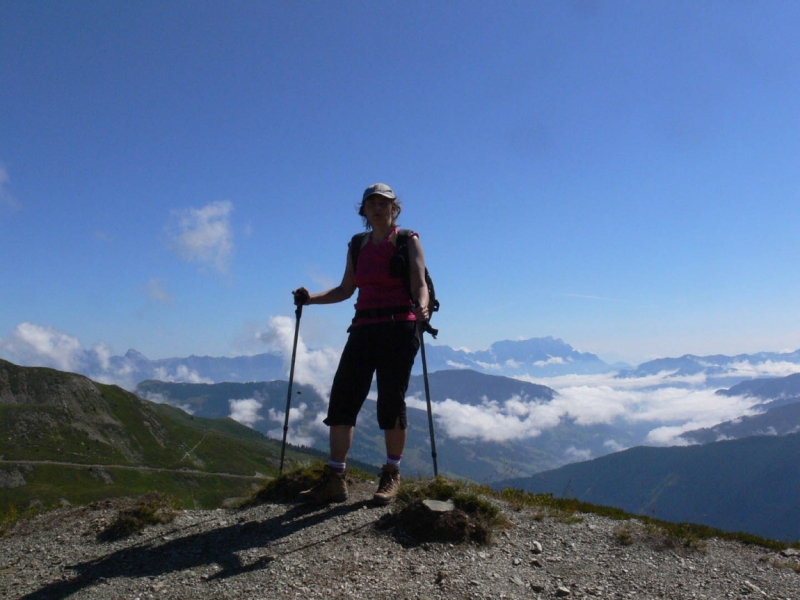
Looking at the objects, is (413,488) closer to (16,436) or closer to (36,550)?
(36,550)

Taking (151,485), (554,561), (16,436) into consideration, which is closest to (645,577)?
(554,561)

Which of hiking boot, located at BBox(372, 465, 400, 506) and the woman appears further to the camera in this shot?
hiking boot, located at BBox(372, 465, 400, 506)

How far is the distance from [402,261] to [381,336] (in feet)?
Answer: 3.20

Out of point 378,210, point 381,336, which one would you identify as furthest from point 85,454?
point 378,210

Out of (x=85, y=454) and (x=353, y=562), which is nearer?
(x=353, y=562)

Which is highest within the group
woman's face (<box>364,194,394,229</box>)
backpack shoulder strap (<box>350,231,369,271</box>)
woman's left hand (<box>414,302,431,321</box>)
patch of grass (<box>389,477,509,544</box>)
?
woman's face (<box>364,194,394,229</box>)

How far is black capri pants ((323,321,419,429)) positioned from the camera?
6828mm

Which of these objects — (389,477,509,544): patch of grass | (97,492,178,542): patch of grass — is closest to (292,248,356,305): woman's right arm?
(389,477,509,544): patch of grass

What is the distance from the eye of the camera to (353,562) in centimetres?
543

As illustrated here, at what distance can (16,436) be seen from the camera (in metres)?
153

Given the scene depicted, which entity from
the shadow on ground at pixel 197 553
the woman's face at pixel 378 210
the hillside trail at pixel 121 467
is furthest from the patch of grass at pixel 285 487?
the hillside trail at pixel 121 467

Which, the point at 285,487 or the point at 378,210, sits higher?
the point at 378,210

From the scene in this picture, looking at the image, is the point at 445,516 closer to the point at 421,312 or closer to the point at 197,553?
the point at 421,312

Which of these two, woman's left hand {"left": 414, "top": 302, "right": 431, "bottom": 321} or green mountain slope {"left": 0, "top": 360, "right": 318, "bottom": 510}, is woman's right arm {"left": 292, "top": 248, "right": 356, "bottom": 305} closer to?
woman's left hand {"left": 414, "top": 302, "right": 431, "bottom": 321}
